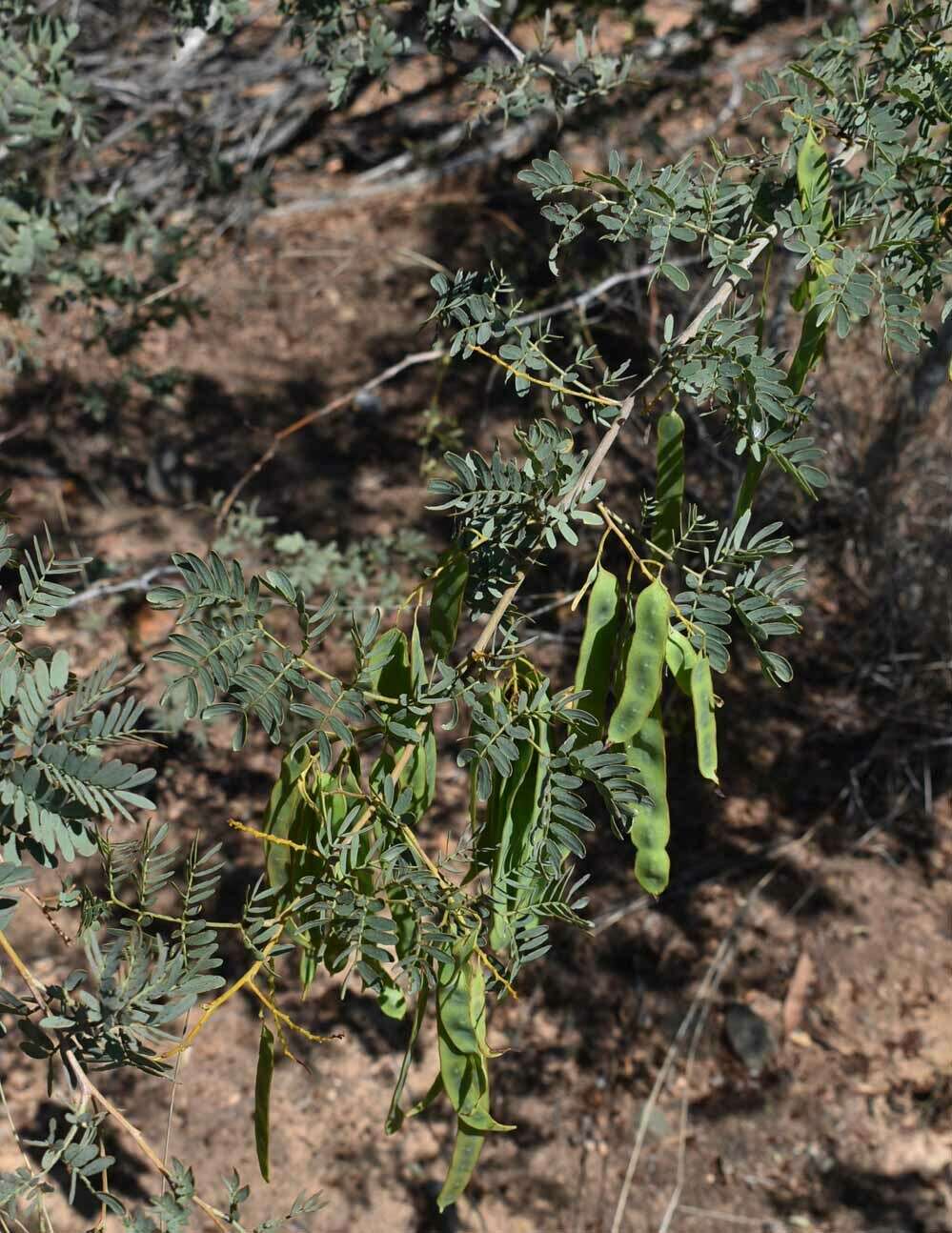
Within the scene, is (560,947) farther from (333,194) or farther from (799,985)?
(333,194)

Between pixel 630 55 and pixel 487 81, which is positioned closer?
pixel 487 81

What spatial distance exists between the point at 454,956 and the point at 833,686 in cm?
227

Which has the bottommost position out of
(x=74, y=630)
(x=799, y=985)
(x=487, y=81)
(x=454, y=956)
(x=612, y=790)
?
(x=799, y=985)

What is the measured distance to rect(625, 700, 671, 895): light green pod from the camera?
1268 millimetres

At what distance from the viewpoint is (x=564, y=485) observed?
127cm

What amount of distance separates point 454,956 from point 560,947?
1811 mm

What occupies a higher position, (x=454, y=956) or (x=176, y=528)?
(x=454, y=956)

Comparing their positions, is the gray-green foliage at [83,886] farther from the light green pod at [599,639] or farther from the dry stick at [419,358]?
the dry stick at [419,358]

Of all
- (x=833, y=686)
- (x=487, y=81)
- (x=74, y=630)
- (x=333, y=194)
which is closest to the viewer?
(x=487, y=81)

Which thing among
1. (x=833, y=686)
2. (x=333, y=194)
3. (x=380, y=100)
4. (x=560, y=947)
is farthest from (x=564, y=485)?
(x=380, y=100)

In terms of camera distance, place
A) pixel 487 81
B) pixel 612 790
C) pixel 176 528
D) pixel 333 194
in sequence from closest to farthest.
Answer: pixel 612 790 < pixel 487 81 < pixel 176 528 < pixel 333 194

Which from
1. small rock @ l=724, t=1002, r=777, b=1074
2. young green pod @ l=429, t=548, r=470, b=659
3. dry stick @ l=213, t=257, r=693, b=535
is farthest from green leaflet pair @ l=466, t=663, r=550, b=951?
small rock @ l=724, t=1002, r=777, b=1074

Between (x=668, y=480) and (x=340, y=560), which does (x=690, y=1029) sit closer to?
(x=340, y=560)

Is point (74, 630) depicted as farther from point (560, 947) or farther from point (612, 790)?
point (612, 790)
